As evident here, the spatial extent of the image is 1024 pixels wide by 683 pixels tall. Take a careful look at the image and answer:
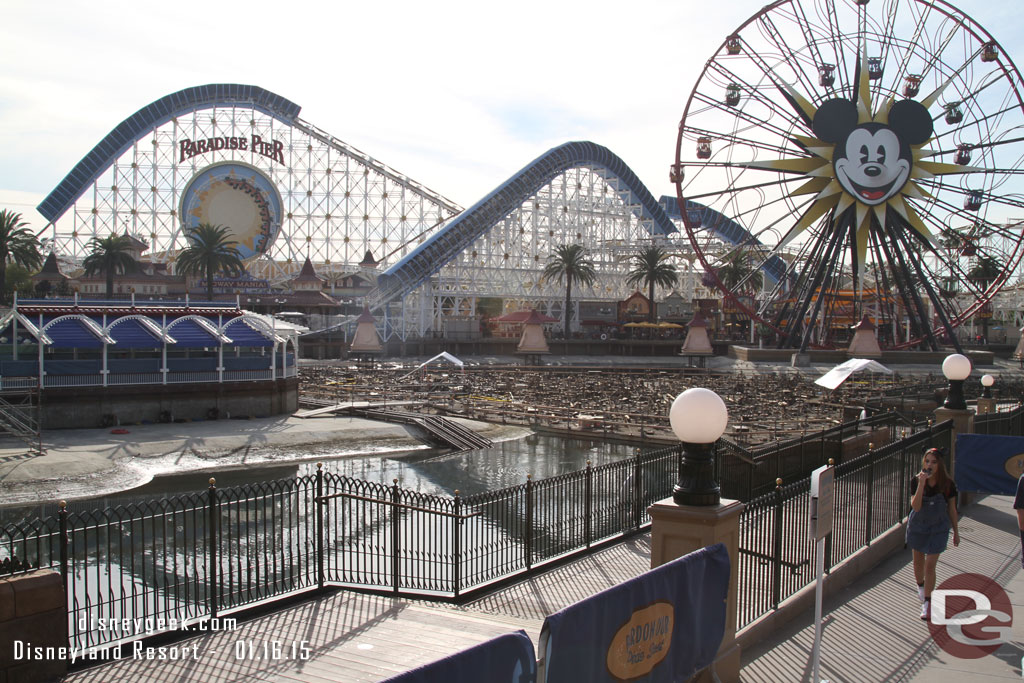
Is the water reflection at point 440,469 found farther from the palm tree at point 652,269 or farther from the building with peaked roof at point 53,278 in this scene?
the building with peaked roof at point 53,278

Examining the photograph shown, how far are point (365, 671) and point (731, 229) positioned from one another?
281ft

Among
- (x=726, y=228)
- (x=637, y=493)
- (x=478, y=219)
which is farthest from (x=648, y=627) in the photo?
(x=726, y=228)

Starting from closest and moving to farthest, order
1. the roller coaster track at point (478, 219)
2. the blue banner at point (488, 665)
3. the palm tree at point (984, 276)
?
the blue banner at point (488, 665) < the roller coaster track at point (478, 219) < the palm tree at point (984, 276)

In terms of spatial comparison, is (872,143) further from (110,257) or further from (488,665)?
(110,257)

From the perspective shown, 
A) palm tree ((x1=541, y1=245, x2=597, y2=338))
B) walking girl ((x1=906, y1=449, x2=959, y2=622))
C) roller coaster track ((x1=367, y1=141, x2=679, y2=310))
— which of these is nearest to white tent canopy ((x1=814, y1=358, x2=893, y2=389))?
→ walking girl ((x1=906, y1=449, x2=959, y2=622))

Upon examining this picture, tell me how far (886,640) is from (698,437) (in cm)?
336

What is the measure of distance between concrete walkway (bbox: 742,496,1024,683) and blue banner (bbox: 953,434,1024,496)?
2940 millimetres

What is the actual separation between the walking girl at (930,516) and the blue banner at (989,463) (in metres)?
5.65

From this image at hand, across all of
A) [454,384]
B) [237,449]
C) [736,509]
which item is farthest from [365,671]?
[454,384]

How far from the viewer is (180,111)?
71.6 metres

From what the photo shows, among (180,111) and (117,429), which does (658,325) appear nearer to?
(180,111)

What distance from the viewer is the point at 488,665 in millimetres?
4605

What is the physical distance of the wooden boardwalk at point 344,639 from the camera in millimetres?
7676

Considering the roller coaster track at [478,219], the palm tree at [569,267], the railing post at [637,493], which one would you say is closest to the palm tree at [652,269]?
the palm tree at [569,267]
